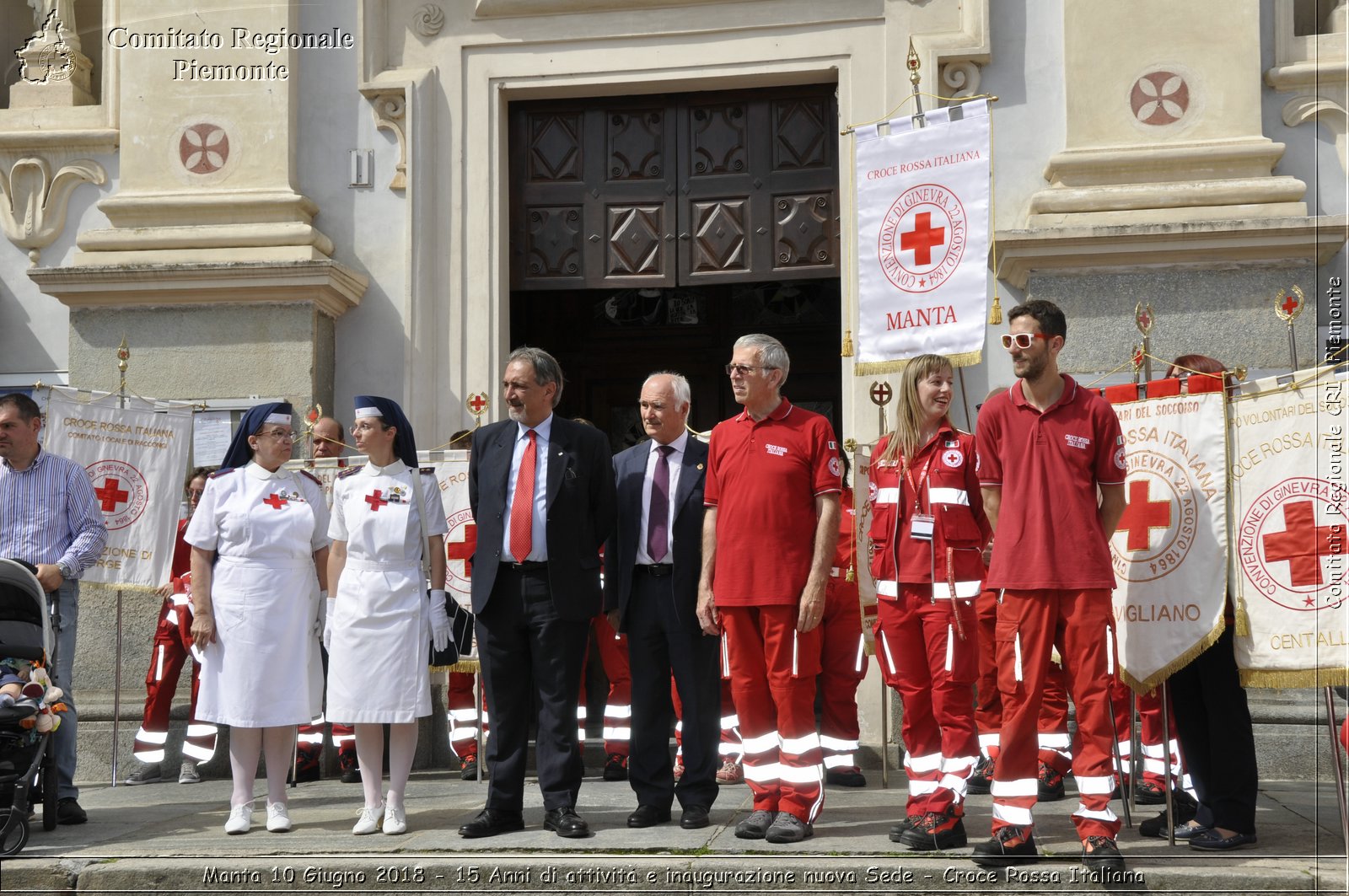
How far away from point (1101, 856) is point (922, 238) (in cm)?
451

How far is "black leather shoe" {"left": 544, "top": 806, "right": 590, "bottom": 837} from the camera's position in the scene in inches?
261

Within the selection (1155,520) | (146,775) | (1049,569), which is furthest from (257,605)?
(1155,520)

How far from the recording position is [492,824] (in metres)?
6.73

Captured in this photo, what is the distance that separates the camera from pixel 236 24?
10.7m

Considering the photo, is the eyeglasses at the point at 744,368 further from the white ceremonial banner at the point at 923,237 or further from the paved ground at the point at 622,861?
the white ceremonial banner at the point at 923,237

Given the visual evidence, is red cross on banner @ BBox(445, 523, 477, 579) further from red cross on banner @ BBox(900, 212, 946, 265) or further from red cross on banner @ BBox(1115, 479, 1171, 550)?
red cross on banner @ BBox(1115, 479, 1171, 550)

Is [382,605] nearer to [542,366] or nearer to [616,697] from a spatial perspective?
[542,366]

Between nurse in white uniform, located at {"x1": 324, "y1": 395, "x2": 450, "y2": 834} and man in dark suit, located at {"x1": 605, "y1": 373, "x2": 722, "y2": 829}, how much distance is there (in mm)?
931

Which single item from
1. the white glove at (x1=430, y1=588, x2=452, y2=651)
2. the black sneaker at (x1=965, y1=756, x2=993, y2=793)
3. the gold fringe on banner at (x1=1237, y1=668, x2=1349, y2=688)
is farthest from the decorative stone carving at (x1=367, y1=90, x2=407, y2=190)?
the gold fringe on banner at (x1=1237, y1=668, x2=1349, y2=688)

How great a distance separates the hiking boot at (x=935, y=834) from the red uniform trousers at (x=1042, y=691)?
37 cm

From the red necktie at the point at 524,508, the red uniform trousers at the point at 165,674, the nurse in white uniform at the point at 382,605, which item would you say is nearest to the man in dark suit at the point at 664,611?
the red necktie at the point at 524,508

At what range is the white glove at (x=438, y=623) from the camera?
7113 millimetres

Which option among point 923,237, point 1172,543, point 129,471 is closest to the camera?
point 1172,543

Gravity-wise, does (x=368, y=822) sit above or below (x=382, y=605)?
below
